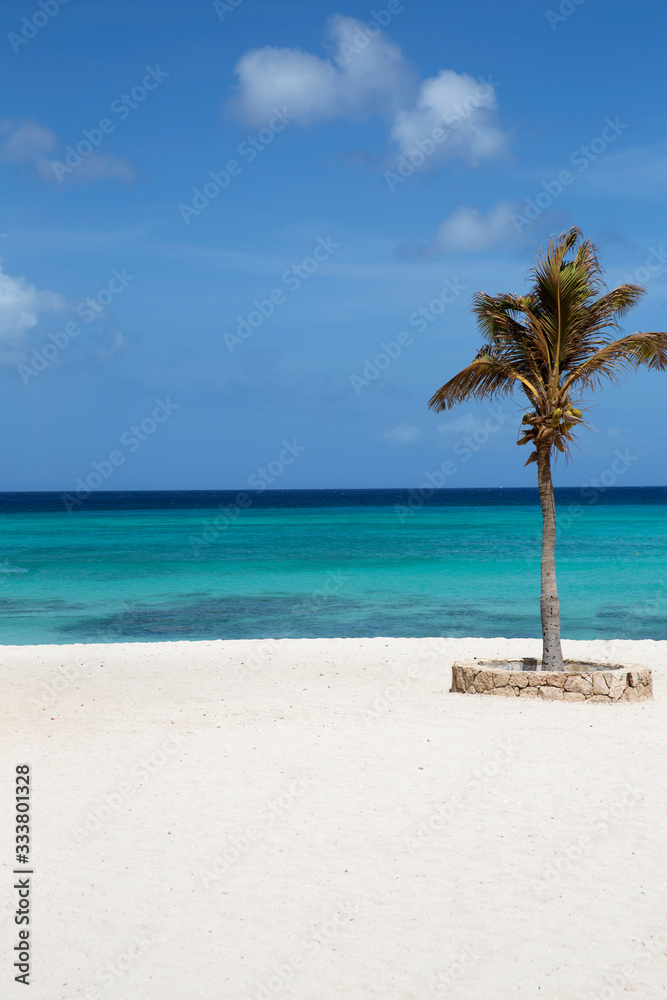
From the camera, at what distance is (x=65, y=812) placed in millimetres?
7617

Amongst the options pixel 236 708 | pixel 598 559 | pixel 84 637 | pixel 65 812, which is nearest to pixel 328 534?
pixel 598 559

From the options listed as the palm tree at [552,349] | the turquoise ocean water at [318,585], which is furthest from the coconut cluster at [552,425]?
the turquoise ocean water at [318,585]

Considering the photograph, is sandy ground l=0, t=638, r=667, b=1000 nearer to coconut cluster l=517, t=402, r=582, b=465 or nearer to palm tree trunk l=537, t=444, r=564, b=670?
palm tree trunk l=537, t=444, r=564, b=670

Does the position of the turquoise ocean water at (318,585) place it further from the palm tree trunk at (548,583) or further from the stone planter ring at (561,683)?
the stone planter ring at (561,683)

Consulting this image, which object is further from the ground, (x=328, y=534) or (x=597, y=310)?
(x=597, y=310)

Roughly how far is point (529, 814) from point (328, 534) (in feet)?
174

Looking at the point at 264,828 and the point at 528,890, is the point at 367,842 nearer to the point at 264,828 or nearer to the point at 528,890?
the point at 264,828

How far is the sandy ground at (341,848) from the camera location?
16.6 feet

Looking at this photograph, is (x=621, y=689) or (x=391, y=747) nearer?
(x=391, y=747)

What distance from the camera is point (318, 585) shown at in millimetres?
30469

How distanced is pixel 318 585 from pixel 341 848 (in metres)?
23.7

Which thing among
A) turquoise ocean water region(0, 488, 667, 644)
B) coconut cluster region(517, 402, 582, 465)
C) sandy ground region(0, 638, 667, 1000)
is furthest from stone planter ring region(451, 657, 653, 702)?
turquoise ocean water region(0, 488, 667, 644)

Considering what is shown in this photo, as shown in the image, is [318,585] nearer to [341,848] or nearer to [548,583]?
[548,583]

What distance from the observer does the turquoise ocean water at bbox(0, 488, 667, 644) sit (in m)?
21.9
